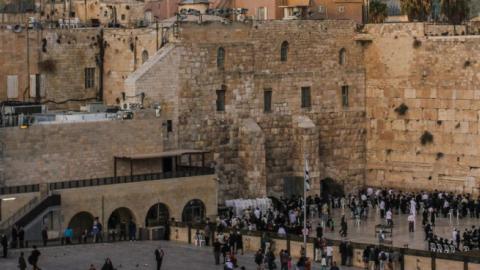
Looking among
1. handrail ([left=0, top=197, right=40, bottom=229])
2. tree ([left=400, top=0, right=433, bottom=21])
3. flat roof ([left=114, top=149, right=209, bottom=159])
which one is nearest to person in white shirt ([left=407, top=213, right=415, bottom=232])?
flat roof ([left=114, top=149, right=209, bottom=159])

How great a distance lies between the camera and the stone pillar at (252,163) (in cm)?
5991

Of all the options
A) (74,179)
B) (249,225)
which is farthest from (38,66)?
(249,225)


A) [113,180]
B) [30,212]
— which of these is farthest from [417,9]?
[30,212]

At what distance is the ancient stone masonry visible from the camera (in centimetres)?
5847

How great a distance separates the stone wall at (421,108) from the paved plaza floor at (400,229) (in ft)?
12.4

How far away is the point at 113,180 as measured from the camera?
53.1m

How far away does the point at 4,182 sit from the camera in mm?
52062

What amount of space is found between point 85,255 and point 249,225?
789 centimetres

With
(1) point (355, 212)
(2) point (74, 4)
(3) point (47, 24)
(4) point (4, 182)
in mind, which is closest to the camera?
(4) point (4, 182)

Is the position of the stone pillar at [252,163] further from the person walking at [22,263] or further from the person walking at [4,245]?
the person walking at [22,263]

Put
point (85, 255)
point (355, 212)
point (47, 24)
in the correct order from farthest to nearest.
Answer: point (47, 24)
point (355, 212)
point (85, 255)

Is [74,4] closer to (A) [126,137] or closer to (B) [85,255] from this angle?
(A) [126,137]

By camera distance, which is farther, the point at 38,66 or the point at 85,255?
the point at 38,66

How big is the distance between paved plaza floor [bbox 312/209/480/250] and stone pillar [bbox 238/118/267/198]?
3.07 metres
